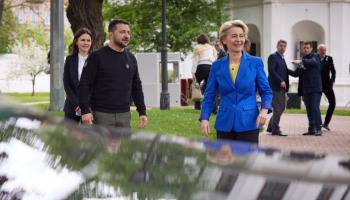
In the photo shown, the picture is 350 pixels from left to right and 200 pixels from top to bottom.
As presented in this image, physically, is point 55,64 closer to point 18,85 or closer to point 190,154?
point 190,154

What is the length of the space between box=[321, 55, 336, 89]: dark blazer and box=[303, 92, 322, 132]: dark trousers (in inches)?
44.1

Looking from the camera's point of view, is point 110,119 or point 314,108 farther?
point 314,108

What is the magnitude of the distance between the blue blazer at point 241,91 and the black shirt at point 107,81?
1016 millimetres

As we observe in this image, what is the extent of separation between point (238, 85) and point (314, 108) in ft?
28.4

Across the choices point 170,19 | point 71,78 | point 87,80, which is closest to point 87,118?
point 87,80

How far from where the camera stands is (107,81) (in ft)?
22.9

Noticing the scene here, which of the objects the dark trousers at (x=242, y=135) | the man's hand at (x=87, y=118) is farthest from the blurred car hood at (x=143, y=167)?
the man's hand at (x=87, y=118)

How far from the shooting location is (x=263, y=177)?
65.9 inches

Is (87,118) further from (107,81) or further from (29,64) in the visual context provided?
(29,64)

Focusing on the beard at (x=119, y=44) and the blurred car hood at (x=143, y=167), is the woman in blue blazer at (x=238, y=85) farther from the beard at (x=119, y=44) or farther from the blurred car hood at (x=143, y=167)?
the blurred car hood at (x=143, y=167)

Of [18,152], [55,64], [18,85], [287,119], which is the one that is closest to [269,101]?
[18,152]

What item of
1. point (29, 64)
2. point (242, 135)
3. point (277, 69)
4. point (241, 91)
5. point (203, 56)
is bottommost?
point (242, 135)

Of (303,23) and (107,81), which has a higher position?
(303,23)

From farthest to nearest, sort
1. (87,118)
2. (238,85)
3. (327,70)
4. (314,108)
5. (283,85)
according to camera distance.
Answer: (327,70) < (314,108) < (283,85) < (87,118) < (238,85)
